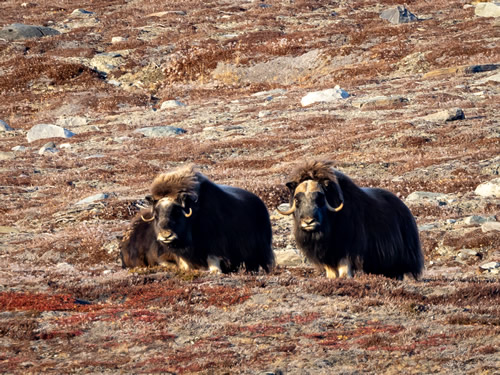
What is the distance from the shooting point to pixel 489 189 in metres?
21.0

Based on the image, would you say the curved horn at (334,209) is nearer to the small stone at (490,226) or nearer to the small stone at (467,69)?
the small stone at (490,226)

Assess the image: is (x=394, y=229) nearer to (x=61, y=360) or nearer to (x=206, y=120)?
(x=61, y=360)

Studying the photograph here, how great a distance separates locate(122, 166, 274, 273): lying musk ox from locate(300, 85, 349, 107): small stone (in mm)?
30109

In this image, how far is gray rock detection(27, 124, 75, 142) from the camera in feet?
136

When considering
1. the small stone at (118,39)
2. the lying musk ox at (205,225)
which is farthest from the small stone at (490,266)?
the small stone at (118,39)

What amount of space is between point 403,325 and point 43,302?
4.83 meters

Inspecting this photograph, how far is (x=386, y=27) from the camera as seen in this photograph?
2263 inches

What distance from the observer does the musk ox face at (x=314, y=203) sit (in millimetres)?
11570

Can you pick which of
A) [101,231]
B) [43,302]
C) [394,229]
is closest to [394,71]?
[101,231]

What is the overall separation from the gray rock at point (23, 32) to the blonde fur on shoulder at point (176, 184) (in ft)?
183

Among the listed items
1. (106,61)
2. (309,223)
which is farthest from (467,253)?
(106,61)

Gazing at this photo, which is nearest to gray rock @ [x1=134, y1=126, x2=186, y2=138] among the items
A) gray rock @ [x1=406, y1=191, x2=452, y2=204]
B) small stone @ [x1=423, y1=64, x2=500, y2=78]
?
small stone @ [x1=423, y1=64, x2=500, y2=78]

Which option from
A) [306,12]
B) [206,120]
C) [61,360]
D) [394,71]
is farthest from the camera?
[306,12]

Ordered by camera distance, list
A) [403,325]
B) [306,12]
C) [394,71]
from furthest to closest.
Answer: [306,12] → [394,71] → [403,325]
